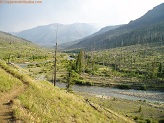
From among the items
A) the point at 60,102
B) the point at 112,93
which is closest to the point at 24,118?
the point at 60,102

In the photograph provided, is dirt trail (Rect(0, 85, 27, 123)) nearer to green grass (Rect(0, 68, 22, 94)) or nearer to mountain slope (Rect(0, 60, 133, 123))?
→ mountain slope (Rect(0, 60, 133, 123))

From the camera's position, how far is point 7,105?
20594 millimetres

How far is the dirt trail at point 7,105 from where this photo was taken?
59.6ft

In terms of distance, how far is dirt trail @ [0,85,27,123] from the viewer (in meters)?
18.2

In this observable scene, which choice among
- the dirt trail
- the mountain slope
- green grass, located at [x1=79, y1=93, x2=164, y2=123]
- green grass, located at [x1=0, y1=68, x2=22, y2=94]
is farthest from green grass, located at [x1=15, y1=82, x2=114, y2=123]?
green grass, located at [x1=79, y1=93, x2=164, y2=123]

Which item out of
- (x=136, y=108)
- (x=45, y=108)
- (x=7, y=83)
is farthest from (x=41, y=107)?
(x=136, y=108)

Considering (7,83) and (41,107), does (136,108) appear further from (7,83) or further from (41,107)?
(7,83)

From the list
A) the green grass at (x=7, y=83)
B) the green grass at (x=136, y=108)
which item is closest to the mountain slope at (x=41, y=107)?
the green grass at (x=7, y=83)

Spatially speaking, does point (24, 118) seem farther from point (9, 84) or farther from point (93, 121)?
point (93, 121)

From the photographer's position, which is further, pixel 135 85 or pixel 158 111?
pixel 135 85

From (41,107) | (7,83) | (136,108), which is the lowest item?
(136,108)

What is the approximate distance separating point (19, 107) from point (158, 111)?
62092 millimetres

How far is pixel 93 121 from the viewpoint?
3002 cm

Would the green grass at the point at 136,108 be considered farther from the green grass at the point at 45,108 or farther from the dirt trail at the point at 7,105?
the dirt trail at the point at 7,105
